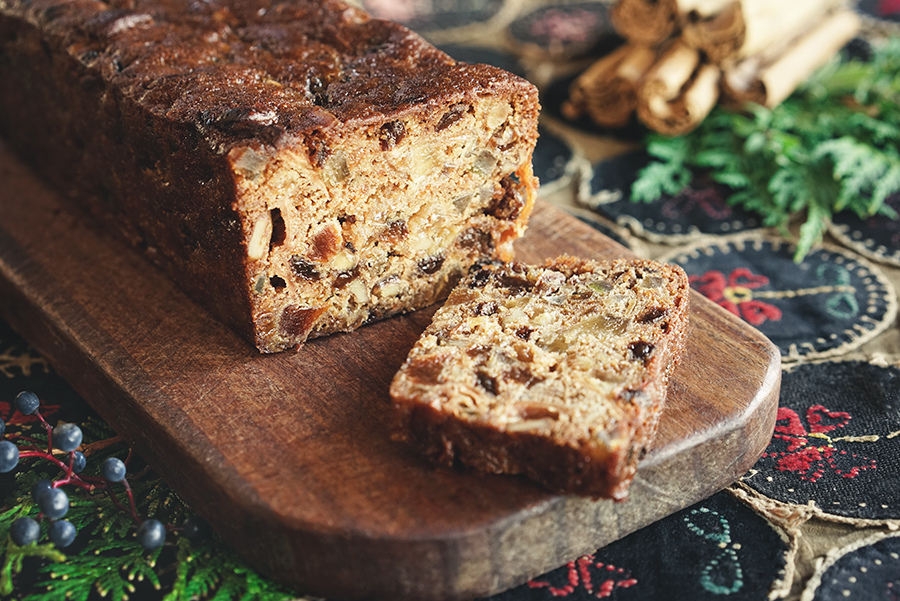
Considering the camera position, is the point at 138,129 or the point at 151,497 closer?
the point at 151,497

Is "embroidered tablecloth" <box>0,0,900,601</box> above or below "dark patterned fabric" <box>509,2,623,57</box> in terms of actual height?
below

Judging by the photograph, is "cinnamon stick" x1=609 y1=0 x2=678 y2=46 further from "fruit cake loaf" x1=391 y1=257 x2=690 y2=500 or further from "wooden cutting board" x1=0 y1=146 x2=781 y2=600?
"fruit cake loaf" x1=391 y1=257 x2=690 y2=500

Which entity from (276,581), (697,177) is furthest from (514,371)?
(697,177)

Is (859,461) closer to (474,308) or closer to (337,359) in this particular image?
(474,308)

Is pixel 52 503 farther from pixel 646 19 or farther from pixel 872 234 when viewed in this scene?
pixel 646 19

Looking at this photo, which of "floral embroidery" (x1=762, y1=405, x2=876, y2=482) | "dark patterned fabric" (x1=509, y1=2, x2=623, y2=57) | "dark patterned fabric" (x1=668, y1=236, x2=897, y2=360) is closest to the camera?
"floral embroidery" (x1=762, y1=405, x2=876, y2=482)

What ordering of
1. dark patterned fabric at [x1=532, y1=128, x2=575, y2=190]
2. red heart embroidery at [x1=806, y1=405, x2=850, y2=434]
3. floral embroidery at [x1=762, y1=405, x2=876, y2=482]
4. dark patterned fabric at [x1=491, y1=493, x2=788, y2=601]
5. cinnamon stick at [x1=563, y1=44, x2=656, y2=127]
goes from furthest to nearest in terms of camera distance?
cinnamon stick at [x1=563, y1=44, x2=656, y2=127] → dark patterned fabric at [x1=532, y1=128, x2=575, y2=190] → red heart embroidery at [x1=806, y1=405, x2=850, y2=434] → floral embroidery at [x1=762, y1=405, x2=876, y2=482] → dark patterned fabric at [x1=491, y1=493, x2=788, y2=601]

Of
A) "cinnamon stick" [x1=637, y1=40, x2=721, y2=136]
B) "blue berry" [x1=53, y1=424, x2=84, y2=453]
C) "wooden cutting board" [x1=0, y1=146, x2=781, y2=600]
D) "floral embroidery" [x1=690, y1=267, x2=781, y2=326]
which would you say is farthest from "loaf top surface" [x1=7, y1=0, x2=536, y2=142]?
"cinnamon stick" [x1=637, y1=40, x2=721, y2=136]
